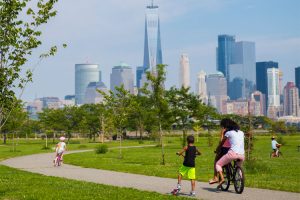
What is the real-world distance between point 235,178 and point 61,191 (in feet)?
16.3

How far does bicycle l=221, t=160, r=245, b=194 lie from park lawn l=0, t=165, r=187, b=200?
201 cm

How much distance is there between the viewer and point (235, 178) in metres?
13.8

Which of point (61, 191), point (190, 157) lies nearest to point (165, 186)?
point (190, 157)

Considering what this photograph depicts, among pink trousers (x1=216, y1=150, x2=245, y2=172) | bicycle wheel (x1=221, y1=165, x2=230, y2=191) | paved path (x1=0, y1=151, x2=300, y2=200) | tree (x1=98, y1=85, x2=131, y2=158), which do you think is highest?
tree (x1=98, y1=85, x2=131, y2=158)

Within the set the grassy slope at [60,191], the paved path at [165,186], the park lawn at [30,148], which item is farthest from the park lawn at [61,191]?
the park lawn at [30,148]

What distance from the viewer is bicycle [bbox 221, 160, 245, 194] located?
1349 centimetres

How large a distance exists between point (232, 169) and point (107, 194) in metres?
3.61

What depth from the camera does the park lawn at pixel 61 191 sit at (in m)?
13.1

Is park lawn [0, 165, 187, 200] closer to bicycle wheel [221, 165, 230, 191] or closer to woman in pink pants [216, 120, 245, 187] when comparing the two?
woman in pink pants [216, 120, 245, 187]

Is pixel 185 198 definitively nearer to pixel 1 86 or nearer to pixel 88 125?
pixel 1 86

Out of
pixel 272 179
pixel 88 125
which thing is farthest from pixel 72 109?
pixel 272 179

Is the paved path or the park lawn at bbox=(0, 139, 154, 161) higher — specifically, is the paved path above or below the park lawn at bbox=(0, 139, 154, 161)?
above

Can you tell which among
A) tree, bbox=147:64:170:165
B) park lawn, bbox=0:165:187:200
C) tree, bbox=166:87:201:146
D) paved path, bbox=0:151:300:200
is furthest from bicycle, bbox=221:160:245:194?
tree, bbox=166:87:201:146

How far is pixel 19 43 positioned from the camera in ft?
40.6
